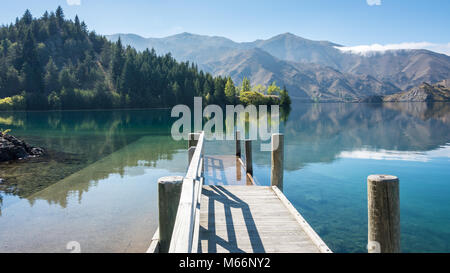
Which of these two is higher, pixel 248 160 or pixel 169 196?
pixel 169 196

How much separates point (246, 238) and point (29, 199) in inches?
366

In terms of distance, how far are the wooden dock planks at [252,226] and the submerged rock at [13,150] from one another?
15147 millimetres

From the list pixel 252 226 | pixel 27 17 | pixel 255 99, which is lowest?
pixel 252 226

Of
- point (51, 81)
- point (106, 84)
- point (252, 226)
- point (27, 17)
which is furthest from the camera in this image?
point (27, 17)

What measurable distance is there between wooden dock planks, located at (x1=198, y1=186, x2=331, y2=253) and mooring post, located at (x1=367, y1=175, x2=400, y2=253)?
4.50 ft

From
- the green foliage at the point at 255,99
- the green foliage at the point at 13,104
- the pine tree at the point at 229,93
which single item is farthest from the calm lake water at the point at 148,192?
the green foliage at the point at 255,99

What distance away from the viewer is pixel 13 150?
763 inches

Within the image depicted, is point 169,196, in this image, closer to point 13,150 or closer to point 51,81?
point 13,150

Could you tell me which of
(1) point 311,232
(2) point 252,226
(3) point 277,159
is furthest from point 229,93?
(1) point 311,232

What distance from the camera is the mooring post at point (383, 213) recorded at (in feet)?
13.2

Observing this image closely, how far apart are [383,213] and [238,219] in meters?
3.61

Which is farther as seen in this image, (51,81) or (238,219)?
(51,81)
